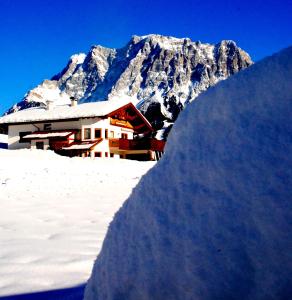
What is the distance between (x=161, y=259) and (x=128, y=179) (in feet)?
44.6

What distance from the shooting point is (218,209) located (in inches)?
51.9

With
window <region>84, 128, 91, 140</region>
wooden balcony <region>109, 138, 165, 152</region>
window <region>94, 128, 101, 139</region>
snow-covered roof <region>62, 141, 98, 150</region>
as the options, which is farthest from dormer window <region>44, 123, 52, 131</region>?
wooden balcony <region>109, 138, 165, 152</region>

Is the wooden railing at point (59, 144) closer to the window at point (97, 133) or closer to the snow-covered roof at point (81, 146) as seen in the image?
the snow-covered roof at point (81, 146)

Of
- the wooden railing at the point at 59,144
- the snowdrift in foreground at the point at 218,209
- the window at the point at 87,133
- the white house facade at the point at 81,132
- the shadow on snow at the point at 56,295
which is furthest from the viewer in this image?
the window at the point at 87,133

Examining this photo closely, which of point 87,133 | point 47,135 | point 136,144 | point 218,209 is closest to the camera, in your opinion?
point 218,209

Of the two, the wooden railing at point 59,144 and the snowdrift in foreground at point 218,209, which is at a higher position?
the wooden railing at point 59,144

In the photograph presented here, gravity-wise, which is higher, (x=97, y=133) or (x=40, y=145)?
(x=97, y=133)

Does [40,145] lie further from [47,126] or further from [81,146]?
[81,146]

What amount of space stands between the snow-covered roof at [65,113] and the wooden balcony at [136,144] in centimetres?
302

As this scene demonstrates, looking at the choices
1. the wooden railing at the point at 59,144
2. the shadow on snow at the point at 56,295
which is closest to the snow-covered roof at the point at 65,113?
the wooden railing at the point at 59,144

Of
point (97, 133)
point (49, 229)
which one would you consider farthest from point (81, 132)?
point (49, 229)

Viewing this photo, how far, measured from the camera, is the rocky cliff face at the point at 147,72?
142 metres

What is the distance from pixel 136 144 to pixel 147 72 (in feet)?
395

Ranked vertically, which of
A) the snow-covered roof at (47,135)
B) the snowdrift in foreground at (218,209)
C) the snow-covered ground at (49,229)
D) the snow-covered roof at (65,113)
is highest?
the snow-covered roof at (65,113)
